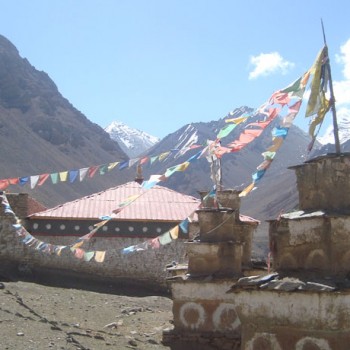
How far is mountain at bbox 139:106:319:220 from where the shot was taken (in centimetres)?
7744

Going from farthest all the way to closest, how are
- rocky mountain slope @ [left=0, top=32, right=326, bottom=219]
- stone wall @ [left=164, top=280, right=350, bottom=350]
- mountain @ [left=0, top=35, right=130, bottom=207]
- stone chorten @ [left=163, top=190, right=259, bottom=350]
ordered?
rocky mountain slope @ [left=0, top=32, right=326, bottom=219] → mountain @ [left=0, top=35, right=130, bottom=207] → stone chorten @ [left=163, top=190, right=259, bottom=350] → stone wall @ [left=164, top=280, right=350, bottom=350]

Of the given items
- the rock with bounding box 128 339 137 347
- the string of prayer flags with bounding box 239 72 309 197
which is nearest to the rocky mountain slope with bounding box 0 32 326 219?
the rock with bounding box 128 339 137 347

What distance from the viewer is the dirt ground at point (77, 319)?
10094 mm

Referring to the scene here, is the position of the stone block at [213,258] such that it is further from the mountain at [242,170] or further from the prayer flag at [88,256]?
the mountain at [242,170]

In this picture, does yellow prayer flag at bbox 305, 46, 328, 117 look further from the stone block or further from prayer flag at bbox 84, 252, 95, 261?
prayer flag at bbox 84, 252, 95, 261

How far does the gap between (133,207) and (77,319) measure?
7.41 metres

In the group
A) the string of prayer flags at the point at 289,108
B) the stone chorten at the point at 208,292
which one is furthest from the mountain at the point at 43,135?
the string of prayer flags at the point at 289,108

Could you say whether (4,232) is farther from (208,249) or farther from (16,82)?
(16,82)

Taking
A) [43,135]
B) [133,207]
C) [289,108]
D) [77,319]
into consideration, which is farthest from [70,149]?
[289,108]

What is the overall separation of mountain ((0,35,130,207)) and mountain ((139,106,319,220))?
9.57 m

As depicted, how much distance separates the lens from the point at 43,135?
79562 mm

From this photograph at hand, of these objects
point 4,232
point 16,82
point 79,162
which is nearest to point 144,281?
point 4,232

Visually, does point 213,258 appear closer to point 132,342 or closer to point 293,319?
point 132,342

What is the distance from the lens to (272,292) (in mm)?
5910
